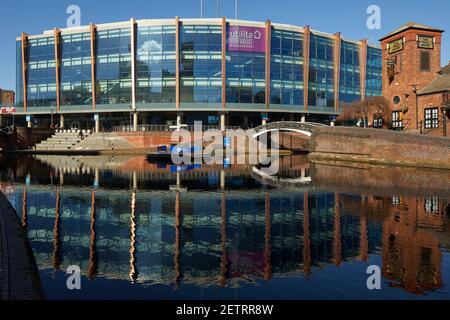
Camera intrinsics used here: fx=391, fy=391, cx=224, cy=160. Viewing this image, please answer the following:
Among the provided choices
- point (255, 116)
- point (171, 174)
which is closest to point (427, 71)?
point (171, 174)

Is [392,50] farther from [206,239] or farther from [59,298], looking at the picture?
[59,298]

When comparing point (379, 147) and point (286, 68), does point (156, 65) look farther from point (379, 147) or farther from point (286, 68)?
point (379, 147)

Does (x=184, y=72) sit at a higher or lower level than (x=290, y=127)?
higher

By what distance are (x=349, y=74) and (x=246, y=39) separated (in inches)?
1040

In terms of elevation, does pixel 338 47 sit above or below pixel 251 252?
above

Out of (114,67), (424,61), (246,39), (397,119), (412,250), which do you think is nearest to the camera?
(412,250)

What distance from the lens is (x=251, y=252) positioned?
1360 cm

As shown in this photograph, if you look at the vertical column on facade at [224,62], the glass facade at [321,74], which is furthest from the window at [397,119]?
the vertical column on facade at [224,62]

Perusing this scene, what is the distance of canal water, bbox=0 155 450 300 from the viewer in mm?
10578

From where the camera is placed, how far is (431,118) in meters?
43.0

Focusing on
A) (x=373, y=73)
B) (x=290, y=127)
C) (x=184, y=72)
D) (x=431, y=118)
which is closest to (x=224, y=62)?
(x=184, y=72)

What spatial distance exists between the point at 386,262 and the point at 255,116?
71.6 m

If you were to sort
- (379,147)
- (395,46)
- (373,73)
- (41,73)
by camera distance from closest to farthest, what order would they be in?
(379,147) < (395,46) < (41,73) < (373,73)

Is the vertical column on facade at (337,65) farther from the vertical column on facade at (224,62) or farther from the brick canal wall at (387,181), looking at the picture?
the brick canal wall at (387,181)
